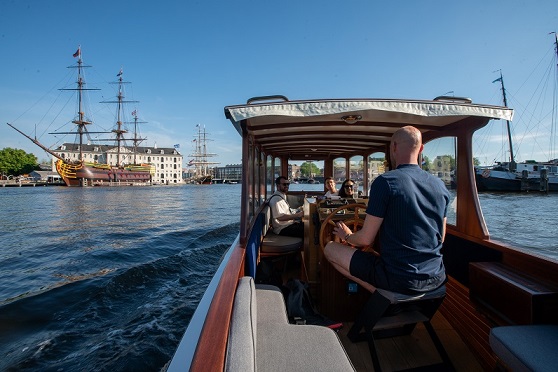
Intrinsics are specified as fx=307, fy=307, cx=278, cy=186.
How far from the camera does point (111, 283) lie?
651cm

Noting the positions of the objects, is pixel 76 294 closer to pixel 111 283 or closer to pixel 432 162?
pixel 111 283

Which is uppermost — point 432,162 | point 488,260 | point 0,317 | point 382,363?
point 432,162

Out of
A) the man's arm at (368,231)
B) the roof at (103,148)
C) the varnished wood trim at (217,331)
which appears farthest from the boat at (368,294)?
the roof at (103,148)

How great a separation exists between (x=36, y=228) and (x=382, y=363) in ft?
51.9

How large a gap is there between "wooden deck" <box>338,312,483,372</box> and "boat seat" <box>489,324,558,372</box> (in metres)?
0.76

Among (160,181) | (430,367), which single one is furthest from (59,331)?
(160,181)

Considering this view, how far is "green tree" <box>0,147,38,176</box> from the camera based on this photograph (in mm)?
68731

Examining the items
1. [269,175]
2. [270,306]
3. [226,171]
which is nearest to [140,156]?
[226,171]

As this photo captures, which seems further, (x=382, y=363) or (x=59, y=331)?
(x=59, y=331)

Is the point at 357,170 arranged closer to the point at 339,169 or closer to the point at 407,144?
the point at 339,169

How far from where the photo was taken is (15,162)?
232 ft

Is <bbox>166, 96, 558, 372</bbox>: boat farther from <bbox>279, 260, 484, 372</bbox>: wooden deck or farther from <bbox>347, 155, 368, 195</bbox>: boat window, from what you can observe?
<bbox>347, 155, 368, 195</bbox>: boat window

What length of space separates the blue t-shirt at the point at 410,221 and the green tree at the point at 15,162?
296 feet

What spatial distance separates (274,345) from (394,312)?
40.9 inches
